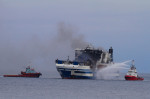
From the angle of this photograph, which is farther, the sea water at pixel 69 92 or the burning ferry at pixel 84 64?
the burning ferry at pixel 84 64

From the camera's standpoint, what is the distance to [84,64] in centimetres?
18075

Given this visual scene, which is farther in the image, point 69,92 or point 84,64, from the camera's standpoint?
point 84,64

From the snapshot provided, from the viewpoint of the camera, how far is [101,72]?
190375 millimetres

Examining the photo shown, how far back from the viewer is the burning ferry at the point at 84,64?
17688 cm

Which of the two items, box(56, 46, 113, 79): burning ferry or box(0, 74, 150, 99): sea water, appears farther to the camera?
box(56, 46, 113, 79): burning ferry

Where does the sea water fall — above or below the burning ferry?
below

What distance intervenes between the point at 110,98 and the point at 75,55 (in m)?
90.4

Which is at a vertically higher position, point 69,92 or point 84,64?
point 84,64

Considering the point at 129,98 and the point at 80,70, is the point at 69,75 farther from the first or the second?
the point at 129,98

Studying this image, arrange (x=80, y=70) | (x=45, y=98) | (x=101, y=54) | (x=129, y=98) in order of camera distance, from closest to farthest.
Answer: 1. (x=45, y=98)
2. (x=129, y=98)
3. (x=80, y=70)
4. (x=101, y=54)

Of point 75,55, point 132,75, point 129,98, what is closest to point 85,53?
point 75,55

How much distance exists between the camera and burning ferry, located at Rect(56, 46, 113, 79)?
177 m

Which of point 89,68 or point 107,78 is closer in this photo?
point 89,68

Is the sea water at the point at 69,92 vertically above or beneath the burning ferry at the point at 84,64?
beneath
